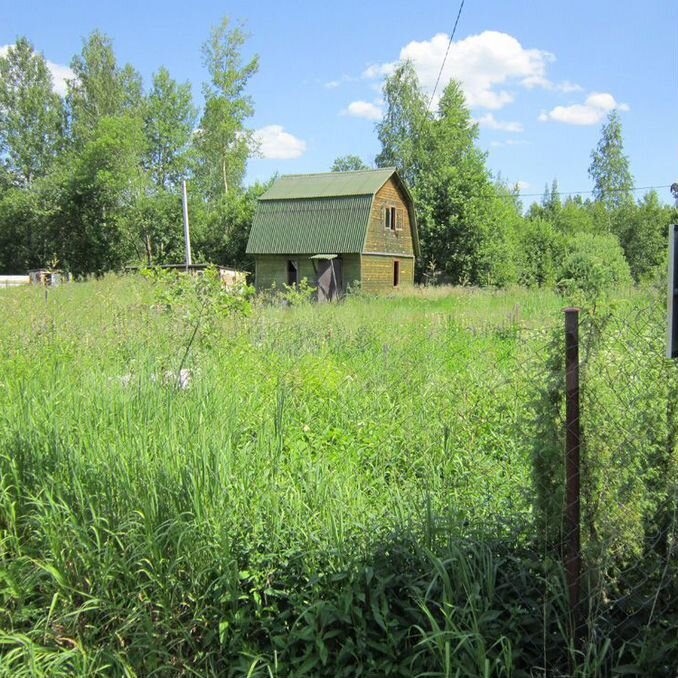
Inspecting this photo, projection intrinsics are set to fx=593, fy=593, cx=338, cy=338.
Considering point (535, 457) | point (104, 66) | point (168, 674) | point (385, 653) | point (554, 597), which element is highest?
point (104, 66)

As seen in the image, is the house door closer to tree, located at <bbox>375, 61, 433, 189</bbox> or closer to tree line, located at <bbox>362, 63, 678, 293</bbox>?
tree line, located at <bbox>362, 63, 678, 293</bbox>

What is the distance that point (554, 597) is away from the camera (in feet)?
7.65

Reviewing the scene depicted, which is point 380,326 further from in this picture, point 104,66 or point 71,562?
point 104,66

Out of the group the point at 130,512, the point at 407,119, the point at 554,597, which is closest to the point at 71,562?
the point at 130,512

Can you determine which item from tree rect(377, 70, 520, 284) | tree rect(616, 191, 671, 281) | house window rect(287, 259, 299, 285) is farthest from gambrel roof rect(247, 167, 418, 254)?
tree rect(616, 191, 671, 281)

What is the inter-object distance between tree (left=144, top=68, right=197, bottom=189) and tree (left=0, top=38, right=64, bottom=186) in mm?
8244

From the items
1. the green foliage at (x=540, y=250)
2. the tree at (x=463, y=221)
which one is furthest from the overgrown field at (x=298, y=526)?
the green foliage at (x=540, y=250)

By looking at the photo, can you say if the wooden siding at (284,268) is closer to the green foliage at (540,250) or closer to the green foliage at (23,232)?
the green foliage at (540,250)

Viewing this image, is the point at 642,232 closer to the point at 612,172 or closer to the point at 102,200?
the point at 612,172

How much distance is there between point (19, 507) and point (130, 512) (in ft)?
2.83

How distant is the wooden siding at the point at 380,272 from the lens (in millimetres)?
28578

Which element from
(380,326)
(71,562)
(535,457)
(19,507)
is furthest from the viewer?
(380,326)

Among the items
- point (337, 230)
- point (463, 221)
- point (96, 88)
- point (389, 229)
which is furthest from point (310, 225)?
point (96, 88)

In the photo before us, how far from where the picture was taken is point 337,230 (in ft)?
93.9
